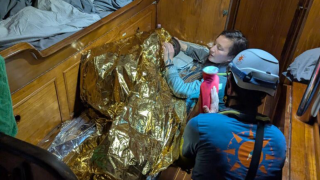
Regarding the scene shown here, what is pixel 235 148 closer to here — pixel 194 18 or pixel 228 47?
pixel 228 47

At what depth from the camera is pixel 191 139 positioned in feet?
3.18

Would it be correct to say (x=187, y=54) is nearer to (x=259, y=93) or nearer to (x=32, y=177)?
(x=259, y=93)

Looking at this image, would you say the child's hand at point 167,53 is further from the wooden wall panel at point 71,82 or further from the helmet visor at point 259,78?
the helmet visor at point 259,78

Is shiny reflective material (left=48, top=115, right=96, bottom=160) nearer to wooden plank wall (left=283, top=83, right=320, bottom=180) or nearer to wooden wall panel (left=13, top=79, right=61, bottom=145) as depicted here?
wooden wall panel (left=13, top=79, right=61, bottom=145)

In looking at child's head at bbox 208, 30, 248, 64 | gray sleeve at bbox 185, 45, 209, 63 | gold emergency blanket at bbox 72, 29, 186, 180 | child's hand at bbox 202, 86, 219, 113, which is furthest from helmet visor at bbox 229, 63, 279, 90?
gray sleeve at bbox 185, 45, 209, 63

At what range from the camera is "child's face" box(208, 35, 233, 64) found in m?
1.56

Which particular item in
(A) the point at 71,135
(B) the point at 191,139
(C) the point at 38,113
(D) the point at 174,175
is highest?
(B) the point at 191,139

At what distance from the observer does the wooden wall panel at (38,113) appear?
114 cm

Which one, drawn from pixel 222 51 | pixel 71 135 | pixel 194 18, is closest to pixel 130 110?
pixel 71 135

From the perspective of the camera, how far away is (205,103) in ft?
3.89

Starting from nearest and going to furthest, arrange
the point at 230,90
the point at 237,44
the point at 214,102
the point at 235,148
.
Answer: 1. the point at 235,148
2. the point at 230,90
3. the point at 214,102
4. the point at 237,44

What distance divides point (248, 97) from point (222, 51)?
28.7 inches

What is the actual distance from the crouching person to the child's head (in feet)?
1.97

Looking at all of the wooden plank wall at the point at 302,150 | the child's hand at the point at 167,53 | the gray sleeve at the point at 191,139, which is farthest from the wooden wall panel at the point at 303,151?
the child's hand at the point at 167,53
